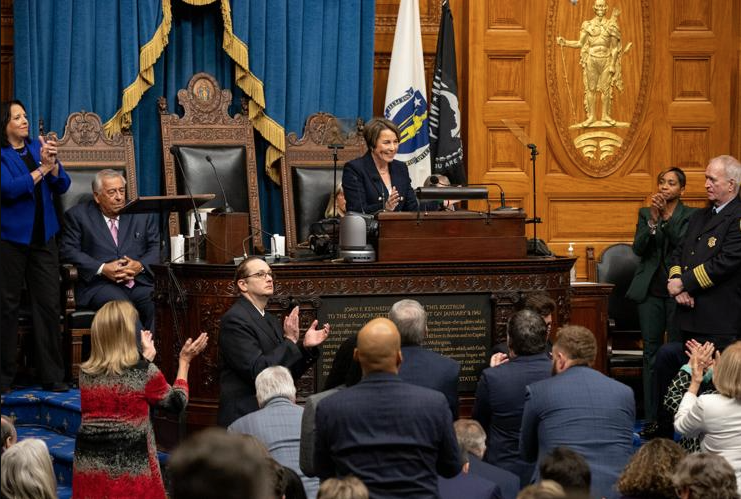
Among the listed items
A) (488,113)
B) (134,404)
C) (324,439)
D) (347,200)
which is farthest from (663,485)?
(488,113)

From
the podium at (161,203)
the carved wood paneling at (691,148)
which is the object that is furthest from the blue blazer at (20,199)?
the carved wood paneling at (691,148)

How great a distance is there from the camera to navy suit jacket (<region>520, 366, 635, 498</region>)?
4.75 m

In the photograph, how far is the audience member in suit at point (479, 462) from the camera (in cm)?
486

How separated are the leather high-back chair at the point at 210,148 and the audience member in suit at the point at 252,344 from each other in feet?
9.89

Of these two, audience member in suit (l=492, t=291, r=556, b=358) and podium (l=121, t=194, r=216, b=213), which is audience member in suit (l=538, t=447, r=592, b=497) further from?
podium (l=121, t=194, r=216, b=213)

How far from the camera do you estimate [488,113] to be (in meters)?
9.69

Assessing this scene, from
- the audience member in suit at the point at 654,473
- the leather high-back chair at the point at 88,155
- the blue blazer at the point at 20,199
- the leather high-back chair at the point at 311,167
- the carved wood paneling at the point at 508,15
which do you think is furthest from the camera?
the carved wood paneling at the point at 508,15

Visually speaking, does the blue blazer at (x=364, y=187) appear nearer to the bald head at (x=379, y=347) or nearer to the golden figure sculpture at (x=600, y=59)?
the golden figure sculpture at (x=600, y=59)

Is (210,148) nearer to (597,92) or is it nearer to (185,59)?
(185,59)

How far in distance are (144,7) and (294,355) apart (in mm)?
4240

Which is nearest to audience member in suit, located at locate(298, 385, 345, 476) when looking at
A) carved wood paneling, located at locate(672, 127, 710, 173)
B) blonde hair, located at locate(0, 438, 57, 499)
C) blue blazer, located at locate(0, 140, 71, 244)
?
blonde hair, located at locate(0, 438, 57, 499)

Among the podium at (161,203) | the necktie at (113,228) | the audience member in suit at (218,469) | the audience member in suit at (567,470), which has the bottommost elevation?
the audience member in suit at (567,470)

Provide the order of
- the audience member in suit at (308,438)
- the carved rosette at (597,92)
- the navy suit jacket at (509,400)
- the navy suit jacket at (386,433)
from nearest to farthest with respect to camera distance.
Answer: the navy suit jacket at (386,433)
the audience member in suit at (308,438)
the navy suit jacket at (509,400)
the carved rosette at (597,92)

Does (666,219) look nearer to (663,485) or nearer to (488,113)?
(488,113)
